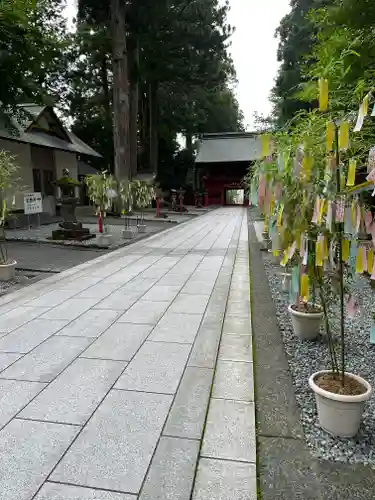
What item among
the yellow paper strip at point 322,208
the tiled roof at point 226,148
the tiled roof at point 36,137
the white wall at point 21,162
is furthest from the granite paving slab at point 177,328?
the tiled roof at point 226,148

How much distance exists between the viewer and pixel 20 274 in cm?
576

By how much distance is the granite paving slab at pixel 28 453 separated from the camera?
5.07 ft

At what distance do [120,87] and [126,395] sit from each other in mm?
14666

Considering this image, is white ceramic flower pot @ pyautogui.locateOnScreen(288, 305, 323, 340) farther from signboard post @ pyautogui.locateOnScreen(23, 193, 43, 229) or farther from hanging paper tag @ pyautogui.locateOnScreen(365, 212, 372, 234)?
signboard post @ pyautogui.locateOnScreen(23, 193, 43, 229)

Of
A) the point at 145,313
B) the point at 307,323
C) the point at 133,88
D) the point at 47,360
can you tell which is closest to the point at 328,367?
the point at 307,323

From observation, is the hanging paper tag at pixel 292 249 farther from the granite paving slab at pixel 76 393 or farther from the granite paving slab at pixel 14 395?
the granite paving slab at pixel 14 395

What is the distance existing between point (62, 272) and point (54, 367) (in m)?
3.51

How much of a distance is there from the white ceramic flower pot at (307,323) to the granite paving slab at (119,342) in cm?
135

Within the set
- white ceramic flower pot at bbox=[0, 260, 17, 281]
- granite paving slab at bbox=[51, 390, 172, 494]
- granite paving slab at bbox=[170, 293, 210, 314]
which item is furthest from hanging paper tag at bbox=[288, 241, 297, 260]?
white ceramic flower pot at bbox=[0, 260, 17, 281]

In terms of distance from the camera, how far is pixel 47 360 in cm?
272

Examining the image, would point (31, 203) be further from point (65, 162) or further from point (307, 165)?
point (307, 165)

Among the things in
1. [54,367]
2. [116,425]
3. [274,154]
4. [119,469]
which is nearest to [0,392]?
[54,367]

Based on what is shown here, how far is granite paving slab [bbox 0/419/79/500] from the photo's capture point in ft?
5.07

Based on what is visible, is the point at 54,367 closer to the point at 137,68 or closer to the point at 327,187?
the point at 327,187
